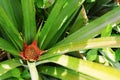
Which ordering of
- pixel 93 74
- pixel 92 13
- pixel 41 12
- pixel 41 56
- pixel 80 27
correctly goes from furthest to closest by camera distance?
pixel 92 13 → pixel 41 12 → pixel 80 27 → pixel 41 56 → pixel 93 74

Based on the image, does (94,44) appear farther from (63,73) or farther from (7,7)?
(7,7)

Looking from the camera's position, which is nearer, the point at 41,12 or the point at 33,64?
the point at 33,64

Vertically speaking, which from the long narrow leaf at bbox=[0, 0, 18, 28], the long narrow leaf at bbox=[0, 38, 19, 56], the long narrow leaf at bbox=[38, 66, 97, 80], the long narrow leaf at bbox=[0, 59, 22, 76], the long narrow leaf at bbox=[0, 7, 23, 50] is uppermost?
the long narrow leaf at bbox=[0, 0, 18, 28]

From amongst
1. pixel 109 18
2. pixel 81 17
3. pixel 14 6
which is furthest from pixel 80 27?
pixel 14 6

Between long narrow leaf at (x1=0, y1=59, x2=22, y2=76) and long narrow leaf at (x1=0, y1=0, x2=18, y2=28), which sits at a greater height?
long narrow leaf at (x1=0, y1=0, x2=18, y2=28)

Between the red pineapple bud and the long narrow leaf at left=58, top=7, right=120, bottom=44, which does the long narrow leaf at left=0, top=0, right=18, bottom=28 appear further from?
the long narrow leaf at left=58, top=7, right=120, bottom=44

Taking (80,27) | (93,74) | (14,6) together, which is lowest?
(93,74)

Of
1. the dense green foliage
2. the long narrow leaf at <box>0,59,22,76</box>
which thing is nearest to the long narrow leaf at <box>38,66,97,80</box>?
the dense green foliage

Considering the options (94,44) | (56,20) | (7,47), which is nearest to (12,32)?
(7,47)

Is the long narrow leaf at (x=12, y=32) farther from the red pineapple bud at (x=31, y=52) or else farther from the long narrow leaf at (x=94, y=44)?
the long narrow leaf at (x=94, y=44)

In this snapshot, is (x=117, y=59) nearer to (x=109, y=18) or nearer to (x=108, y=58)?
(x=108, y=58)
